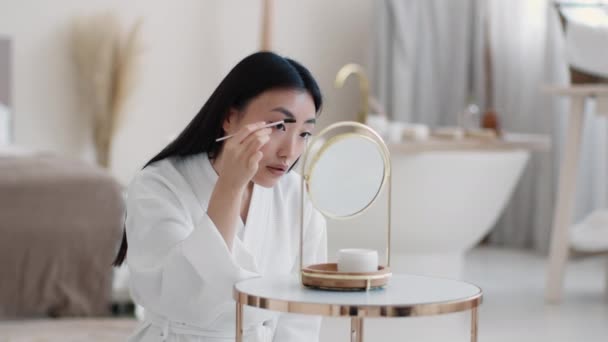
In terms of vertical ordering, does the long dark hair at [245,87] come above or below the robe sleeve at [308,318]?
above

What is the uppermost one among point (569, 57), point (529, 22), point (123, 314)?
point (529, 22)

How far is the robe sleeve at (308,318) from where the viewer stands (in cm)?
170

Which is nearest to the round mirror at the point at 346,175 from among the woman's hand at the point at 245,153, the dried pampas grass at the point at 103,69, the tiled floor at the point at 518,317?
the woman's hand at the point at 245,153

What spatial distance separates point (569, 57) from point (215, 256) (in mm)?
2816

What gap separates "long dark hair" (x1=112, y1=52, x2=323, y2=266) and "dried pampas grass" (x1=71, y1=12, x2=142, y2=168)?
4.01m

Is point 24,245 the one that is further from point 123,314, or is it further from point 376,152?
point 376,152

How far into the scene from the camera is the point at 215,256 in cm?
144

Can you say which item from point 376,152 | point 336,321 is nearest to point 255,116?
point 376,152

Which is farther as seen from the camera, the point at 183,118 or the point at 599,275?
the point at 183,118

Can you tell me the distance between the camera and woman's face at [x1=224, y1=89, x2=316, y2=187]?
4.97ft

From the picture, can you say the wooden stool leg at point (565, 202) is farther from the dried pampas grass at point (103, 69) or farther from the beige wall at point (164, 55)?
the dried pampas grass at point (103, 69)

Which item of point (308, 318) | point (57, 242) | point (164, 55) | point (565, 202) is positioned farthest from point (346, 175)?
point (164, 55)

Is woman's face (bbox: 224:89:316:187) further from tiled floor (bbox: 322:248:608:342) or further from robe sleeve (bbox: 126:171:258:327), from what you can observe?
tiled floor (bbox: 322:248:608:342)

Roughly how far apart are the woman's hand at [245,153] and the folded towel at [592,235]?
2737mm
